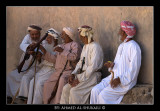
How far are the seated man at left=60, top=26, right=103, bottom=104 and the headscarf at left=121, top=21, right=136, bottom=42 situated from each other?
0.68m

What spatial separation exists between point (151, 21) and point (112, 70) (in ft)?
3.99

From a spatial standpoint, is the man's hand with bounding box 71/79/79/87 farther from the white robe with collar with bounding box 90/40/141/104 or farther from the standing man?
the white robe with collar with bounding box 90/40/141/104

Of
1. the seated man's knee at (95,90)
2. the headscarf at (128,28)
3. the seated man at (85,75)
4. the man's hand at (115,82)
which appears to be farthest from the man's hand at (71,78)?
the headscarf at (128,28)

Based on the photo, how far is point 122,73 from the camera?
6.31 m

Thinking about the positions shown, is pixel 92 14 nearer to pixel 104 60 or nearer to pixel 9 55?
pixel 104 60

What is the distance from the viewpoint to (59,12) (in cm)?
868

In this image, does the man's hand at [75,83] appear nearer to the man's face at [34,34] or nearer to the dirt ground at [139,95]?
the dirt ground at [139,95]

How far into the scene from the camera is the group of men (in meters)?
6.27

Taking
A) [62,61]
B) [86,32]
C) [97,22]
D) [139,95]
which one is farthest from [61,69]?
[139,95]

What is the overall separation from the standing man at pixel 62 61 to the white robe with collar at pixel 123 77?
95 cm

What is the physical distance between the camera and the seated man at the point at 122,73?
6.22 m

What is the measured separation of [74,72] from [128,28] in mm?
1471

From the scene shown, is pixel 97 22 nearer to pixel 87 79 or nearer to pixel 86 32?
pixel 86 32

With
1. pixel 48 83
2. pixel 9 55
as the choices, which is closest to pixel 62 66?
pixel 48 83
